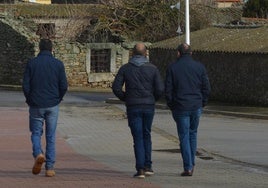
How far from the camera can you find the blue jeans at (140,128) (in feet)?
32.7

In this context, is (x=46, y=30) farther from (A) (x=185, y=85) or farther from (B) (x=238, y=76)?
(A) (x=185, y=85)

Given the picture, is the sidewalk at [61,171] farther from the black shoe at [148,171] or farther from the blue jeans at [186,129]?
the blue jeans at [186,129]

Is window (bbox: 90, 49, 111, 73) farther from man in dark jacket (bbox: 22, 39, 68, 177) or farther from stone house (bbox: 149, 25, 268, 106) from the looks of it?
man in dark jacket (bbox: 22, 39, 68, 177)

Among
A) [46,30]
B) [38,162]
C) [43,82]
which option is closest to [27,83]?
[43,82]

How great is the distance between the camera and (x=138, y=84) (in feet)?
32.7

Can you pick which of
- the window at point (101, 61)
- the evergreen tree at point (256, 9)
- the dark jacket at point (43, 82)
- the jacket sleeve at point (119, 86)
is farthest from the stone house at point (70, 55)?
the jacket sleeve at point (119, 86)

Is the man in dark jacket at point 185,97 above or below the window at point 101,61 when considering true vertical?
above

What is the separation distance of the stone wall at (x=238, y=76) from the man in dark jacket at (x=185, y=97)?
13.2m

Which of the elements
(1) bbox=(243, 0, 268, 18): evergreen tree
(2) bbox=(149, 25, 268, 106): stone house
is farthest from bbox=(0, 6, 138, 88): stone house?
(2) bbox=(149, 25, 268, 106): stone house

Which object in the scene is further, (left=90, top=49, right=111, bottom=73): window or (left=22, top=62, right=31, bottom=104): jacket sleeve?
(left=90, top=49, right=111, bottom=73): window

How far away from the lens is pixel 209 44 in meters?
26.3

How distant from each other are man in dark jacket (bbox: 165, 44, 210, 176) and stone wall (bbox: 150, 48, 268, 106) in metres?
13.2

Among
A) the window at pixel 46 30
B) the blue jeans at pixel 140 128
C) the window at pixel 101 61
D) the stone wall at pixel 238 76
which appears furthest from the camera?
the window at pixel 46 30

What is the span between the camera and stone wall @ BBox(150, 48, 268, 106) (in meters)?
23.3
